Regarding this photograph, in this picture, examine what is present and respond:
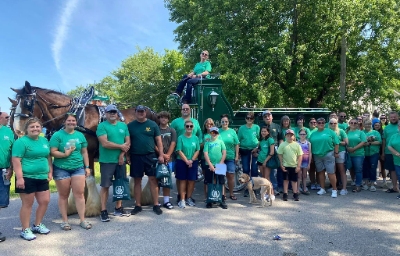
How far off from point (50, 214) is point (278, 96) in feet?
38.4

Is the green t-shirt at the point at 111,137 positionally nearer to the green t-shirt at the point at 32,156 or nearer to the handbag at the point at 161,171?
the handbag at the point at 161,171

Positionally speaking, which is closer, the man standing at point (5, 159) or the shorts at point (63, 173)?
the man standing at point (5, 159)

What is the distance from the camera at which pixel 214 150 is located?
256 inches

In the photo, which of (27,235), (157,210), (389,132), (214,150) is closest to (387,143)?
(389,132)

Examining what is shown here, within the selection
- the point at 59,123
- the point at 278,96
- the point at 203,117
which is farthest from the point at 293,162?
the point at 278,96

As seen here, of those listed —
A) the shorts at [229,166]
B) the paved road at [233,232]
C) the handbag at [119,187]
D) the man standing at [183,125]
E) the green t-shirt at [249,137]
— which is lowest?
the paved road at [233,232]

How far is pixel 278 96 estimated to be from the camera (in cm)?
1548

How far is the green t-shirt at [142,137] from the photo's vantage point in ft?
19.3

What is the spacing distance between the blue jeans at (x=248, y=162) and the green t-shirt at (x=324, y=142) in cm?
132

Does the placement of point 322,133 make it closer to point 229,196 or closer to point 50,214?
point 229,196

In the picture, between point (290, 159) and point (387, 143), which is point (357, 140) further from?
point (290, 159)

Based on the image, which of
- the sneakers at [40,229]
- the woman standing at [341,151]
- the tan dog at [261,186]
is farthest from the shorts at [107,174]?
the woman standing at [341,151]

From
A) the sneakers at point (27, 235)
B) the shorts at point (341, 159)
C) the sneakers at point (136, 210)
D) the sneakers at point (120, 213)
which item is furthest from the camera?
the shorts at point (341, 159)

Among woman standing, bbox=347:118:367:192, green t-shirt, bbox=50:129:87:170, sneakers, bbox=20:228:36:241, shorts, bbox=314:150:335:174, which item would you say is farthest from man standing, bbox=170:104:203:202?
woman standing, bbox=347:118:367:192
